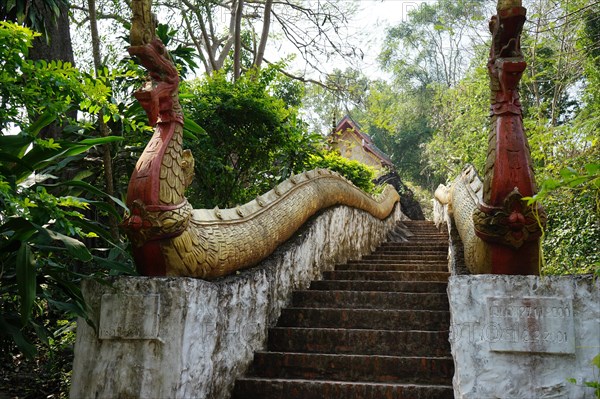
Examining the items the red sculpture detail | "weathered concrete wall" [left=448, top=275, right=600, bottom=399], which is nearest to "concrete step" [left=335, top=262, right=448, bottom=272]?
the red sculpture detail

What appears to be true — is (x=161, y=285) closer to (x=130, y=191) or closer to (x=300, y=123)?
(x=130, y=191)

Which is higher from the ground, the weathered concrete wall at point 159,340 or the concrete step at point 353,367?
the weathered concrete wall at point 159,340

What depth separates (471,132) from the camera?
39.9 feet

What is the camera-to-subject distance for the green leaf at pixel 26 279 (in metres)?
2.48

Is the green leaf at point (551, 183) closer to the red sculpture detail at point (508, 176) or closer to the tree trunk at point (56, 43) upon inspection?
the red sculpture detail at point (508, 176)

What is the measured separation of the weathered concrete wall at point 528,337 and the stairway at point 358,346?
2.69 ft

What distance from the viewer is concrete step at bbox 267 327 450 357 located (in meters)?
4.07

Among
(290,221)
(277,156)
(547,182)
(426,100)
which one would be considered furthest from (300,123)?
(426,100)

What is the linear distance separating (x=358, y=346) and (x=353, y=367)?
12.3 inches

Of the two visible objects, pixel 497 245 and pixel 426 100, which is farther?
pixel 426 100

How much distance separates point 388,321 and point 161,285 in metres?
2.13

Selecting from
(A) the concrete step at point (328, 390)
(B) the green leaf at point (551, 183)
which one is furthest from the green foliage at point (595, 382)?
(A) the concrete step at point (328, 390)

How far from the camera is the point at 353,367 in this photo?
3.87 meters

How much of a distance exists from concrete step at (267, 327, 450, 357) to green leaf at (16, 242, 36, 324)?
209cm
